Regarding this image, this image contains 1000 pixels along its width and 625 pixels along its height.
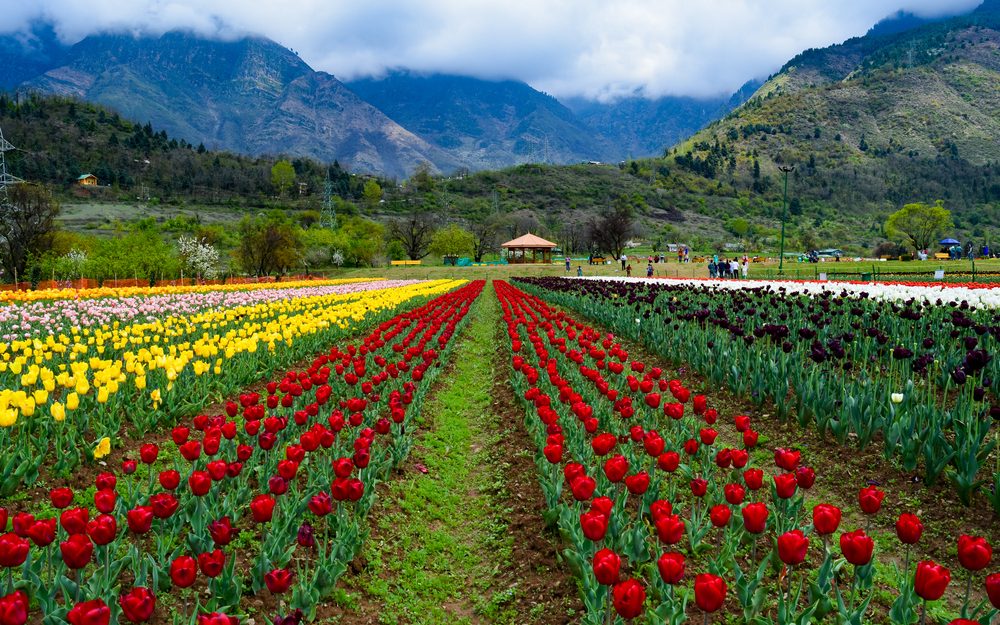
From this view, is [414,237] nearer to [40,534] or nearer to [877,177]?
[40,534]

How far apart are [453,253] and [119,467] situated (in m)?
79.5

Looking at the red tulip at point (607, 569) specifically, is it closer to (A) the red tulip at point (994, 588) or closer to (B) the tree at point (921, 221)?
(A) the red tulip at point (994, 588)

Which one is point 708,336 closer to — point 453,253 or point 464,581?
point 464,581

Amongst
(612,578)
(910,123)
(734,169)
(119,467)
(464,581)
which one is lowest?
(464,581)

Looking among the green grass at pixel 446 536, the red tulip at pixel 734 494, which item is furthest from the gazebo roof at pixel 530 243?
the red tulip at pixel 734 494

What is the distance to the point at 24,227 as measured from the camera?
4888cm

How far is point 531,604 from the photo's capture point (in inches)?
155

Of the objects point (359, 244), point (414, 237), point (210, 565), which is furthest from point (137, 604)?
point (414, 237)

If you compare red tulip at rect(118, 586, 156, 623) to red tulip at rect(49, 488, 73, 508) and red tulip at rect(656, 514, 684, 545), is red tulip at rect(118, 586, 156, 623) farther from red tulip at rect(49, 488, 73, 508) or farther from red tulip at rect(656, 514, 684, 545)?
red tulip at rect(656, 514, 684, 545)

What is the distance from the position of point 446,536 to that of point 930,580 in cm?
354

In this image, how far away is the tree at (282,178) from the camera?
147 metres

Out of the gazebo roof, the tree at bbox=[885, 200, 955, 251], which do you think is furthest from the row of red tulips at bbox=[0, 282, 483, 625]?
the tree at bbox=[885, 200, 955, 251]

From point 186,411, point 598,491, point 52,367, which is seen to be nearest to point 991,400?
point 598,491

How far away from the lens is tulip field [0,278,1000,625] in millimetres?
3039
